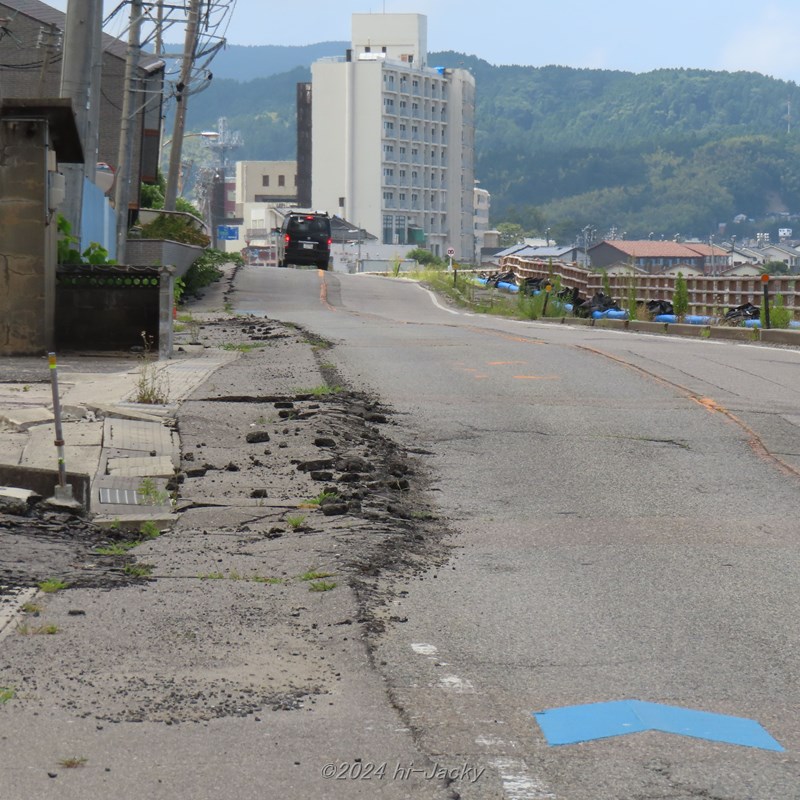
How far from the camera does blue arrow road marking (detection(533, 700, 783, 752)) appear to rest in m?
5.34

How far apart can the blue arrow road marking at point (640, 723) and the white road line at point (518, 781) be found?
304 millimetres

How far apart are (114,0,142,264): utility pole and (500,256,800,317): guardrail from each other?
518 inches

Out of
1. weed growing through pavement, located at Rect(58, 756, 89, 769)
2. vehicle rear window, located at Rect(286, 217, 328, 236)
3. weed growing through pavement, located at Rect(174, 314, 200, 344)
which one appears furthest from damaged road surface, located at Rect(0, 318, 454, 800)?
vehicle rear window, located at Rect(286, 217, 328, 236)

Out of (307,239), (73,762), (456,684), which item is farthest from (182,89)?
(73,762)

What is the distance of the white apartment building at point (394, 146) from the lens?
170m

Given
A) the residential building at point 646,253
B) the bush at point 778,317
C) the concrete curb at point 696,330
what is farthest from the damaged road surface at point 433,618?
the residential building at point 646,253

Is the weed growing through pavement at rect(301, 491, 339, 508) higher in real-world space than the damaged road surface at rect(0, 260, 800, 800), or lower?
higher

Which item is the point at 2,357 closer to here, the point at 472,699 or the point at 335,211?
the point at 472,699

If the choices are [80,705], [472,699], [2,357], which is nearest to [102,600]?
[80,705]

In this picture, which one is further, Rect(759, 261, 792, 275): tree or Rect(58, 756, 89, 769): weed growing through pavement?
Rect(759, 261, 792, 275): tree

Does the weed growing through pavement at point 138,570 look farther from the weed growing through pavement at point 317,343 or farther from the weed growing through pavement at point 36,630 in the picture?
the weed growing through pavement at point 317,343

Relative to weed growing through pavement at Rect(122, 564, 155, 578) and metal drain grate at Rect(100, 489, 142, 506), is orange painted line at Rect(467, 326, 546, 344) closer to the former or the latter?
metal drain grate at Rect(100, 489, 142, 506)

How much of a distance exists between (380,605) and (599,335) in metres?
21.5

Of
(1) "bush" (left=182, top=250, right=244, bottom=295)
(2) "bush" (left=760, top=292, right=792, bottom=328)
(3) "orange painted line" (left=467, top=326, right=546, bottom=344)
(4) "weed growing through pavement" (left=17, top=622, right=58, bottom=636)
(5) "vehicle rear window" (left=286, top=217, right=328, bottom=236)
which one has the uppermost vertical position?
(5) "vehicle rear window" (left=286, top=217, right=328, bottom=236)
